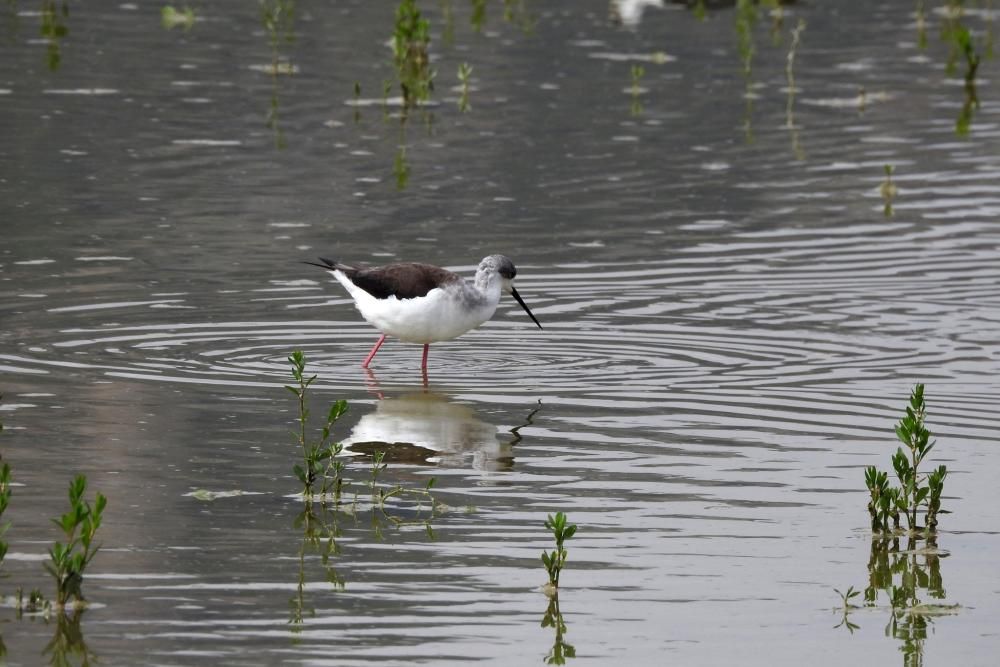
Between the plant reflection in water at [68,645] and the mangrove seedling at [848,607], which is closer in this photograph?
the plant reflection in water at [68,645]

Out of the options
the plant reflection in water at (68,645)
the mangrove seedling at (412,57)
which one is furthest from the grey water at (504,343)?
the mangrove seedling at (412,57)

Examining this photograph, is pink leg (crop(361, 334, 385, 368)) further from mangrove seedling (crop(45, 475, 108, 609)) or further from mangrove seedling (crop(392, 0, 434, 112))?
mangrove seedling (crop(392, 0, 434, 112))

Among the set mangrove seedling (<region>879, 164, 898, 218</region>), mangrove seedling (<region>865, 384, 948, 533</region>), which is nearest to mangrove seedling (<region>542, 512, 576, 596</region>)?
mangrove seedling (<region>865, 384, 948, 533</region>)

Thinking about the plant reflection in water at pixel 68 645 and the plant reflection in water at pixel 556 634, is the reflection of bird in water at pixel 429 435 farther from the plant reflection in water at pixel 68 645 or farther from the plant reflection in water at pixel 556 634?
the plant reflection in water at pixel 68 645

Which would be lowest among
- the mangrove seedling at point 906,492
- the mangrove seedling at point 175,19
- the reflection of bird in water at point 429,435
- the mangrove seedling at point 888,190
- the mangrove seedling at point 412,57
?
the mangrove seedling at point 906,492

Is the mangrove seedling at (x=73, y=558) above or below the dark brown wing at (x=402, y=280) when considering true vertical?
below

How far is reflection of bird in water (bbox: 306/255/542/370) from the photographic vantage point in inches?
503

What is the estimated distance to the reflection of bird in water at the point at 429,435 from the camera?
34.1ft

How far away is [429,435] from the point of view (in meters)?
11.0

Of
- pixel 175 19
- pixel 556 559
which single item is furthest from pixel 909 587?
pixel 175 19

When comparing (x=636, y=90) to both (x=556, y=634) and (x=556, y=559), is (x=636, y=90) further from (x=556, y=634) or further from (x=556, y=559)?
(x=556, y=634)

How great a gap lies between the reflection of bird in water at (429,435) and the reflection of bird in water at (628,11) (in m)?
22.8

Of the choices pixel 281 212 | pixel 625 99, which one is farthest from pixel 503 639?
pixel 625 99

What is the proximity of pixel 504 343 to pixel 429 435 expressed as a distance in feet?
9.98
